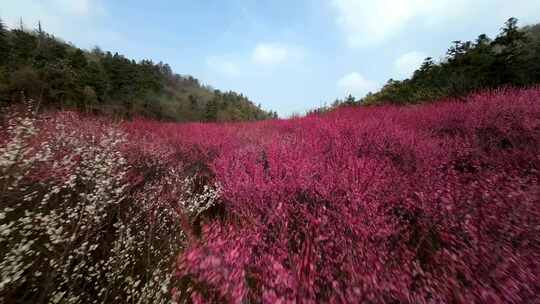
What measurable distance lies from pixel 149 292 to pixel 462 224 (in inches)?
136

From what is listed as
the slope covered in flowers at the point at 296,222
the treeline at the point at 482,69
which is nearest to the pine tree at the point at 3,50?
the slope covered in flowers at the point at 296,222

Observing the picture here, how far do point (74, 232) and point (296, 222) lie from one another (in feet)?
7.71

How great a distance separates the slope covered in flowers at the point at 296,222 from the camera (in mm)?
1877

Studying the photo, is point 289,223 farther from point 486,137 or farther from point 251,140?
point 486,137

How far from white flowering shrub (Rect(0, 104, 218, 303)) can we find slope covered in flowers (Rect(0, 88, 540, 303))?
0.03m

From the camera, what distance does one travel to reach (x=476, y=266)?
1.96 meters

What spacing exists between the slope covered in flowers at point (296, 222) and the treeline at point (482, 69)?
4.23 metres

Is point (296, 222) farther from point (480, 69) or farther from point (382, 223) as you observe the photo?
point (480, 69)

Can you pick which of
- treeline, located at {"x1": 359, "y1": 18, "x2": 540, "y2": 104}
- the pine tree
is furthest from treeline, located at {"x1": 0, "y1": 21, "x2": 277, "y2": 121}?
treeline, located at {"x1": 359, "y1": 18, "x2": 540, "y2": 104}

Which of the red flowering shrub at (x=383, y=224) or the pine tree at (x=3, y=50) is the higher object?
the pine tree at (x=3, y=50)

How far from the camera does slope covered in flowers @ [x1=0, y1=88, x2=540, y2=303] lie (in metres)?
1.88

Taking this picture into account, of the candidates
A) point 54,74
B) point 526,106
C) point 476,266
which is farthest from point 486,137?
point 54,74

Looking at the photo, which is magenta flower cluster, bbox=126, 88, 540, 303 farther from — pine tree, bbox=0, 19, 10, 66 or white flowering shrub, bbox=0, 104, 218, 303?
pine tree, bbox=0, 19, 10, 66

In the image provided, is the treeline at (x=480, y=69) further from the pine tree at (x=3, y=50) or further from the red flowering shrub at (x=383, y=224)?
the pine tree at (x=3, y=50)
